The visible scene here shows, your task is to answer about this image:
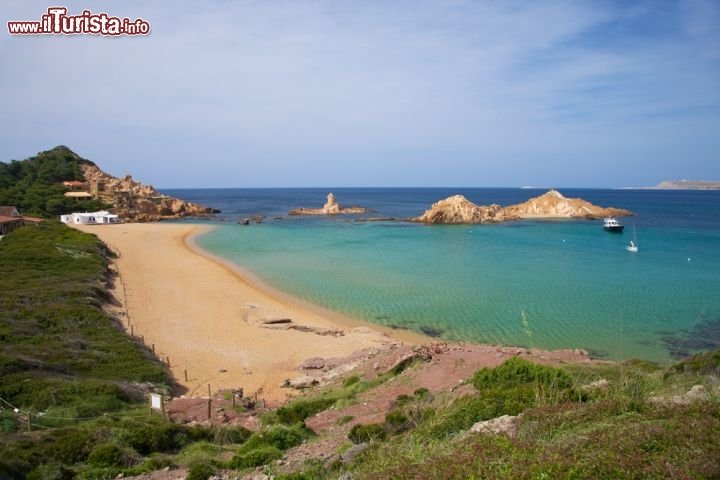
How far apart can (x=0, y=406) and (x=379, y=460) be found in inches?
429

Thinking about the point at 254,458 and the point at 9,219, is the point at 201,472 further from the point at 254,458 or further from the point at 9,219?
the point at 9,219

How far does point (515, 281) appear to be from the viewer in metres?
31.7

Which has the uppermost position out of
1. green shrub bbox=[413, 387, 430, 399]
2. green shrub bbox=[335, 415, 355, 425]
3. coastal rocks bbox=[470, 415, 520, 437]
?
coastal rocks bbox=[470, 415, 520, 437]

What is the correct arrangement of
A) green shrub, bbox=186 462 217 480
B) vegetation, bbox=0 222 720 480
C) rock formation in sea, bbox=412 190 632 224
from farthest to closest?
rock formation in sea, bbox=412 190 632 224
green shrub, bbox=186 462 217 480
vegetation, bbox=0 222 720 480

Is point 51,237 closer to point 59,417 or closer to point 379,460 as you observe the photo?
point 59,417

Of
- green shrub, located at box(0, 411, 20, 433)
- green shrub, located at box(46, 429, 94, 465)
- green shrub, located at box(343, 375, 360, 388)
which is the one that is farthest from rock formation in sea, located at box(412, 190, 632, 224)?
green shrub, located at box(46, 429, 94, 465)

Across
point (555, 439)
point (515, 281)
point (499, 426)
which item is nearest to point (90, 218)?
point (515, 281)

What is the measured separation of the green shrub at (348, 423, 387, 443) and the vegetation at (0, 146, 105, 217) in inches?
2747

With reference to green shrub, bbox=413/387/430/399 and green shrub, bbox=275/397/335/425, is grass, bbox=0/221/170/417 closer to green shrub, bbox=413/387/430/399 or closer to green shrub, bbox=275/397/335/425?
green shrub, bbox=275/397/335/425

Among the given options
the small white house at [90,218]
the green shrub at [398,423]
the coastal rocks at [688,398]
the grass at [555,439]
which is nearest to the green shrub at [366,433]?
the grass at [555,439]

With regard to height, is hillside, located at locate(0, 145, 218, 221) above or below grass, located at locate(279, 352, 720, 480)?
above

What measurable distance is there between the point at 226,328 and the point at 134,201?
70171 millimetres

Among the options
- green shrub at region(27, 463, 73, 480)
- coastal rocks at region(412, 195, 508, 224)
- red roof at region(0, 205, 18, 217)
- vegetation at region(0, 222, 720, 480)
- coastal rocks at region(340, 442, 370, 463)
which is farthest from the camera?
coastal rocks at region(412, 195, 508, 224)

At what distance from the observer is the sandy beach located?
17.8 metres
